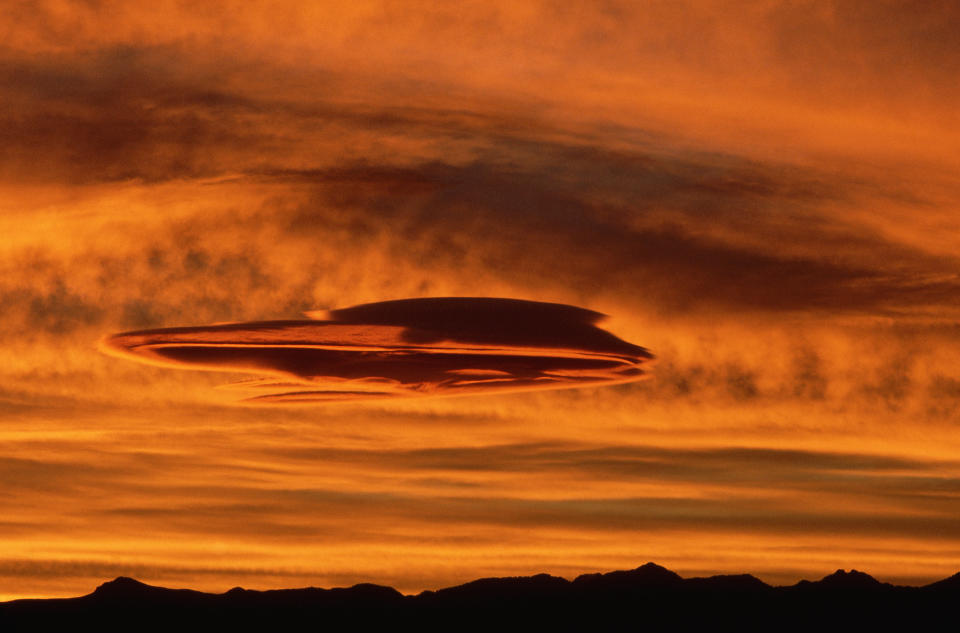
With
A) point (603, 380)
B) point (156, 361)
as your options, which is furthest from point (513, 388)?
point (156, 361)

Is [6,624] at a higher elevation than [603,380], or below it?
higher

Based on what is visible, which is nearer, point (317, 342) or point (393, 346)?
point (317, 342)

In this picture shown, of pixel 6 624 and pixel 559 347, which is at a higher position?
pixel 6 624

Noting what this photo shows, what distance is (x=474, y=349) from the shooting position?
1891 inches

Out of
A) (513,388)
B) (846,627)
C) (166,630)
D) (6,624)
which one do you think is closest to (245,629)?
(166,630)

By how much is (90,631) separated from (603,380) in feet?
545

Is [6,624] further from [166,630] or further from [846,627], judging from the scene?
[846,627]

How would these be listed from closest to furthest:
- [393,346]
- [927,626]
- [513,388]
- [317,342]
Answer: [317,342]
[393,346]
[513,388]
[927,626]

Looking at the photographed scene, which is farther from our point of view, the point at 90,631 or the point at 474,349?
the point at 90,631

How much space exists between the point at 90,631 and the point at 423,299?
548 ft

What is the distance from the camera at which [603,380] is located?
51.8 m

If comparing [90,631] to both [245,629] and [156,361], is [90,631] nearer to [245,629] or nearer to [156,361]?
[245,629]

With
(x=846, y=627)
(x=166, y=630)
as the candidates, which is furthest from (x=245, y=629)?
(x=846, y=627)

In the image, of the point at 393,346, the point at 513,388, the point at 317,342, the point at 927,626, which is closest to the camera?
the point at 317,342
